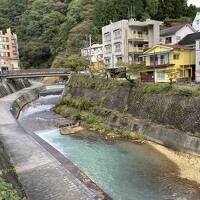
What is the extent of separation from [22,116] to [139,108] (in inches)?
700

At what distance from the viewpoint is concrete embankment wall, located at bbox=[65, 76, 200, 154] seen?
21.1m

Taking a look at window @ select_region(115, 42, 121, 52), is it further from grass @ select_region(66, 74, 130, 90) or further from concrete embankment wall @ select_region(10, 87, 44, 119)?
concrete embankment wall @ select_region(10, 87, 44, 119)

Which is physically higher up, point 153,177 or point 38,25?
point 38,25

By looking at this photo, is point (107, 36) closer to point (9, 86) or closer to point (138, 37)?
point (138, 37)

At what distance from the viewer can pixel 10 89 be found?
58.1 meters

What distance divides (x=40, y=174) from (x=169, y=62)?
21.4 meters

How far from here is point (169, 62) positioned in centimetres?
3269

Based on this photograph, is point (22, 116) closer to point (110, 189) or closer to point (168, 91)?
point (168, 91)

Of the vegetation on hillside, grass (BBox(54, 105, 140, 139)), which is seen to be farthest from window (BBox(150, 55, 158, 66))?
the vegetation on hillside

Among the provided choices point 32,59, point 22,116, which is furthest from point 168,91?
point 32,59

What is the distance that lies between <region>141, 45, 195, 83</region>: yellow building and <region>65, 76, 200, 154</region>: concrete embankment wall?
5.53 m

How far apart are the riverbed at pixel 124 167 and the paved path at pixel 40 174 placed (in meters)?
1.72

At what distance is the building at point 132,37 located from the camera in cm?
4231

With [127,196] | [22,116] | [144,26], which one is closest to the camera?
[127,196]
